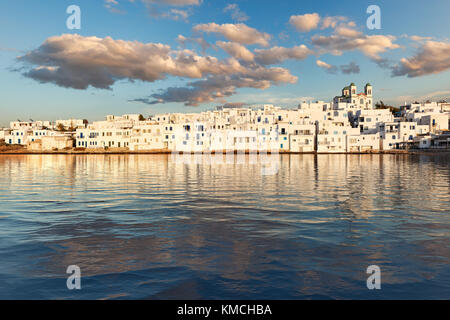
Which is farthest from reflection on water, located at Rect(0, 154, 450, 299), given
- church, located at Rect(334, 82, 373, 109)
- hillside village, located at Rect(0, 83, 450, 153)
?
church, located at Rect(334, 82, 373, 109)

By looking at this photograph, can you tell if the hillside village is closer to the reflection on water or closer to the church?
the church

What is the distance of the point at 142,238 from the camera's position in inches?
422

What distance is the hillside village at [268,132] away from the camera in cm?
9775

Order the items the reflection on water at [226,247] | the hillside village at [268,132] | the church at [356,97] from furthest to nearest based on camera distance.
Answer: the church at [356,97] → the hillside village at [268,132] → the reflection on water at [226,247]

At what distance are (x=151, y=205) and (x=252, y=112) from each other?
332 feet

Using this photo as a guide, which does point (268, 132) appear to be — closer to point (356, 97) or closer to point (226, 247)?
point (356, 97)

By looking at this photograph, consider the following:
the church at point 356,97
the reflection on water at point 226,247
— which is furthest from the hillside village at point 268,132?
the reflection on water at point 226,247

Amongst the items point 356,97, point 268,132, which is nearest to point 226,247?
point 268,132

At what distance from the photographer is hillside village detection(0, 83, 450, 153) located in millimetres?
97750

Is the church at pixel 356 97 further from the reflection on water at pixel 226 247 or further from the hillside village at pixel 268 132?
the reflection on water at pixel 226 247

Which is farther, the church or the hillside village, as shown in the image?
the church

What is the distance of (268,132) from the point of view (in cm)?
10131

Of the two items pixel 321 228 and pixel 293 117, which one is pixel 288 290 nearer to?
pixel 321 228

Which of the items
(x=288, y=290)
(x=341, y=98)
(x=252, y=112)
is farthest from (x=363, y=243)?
(x=341, y=98)
